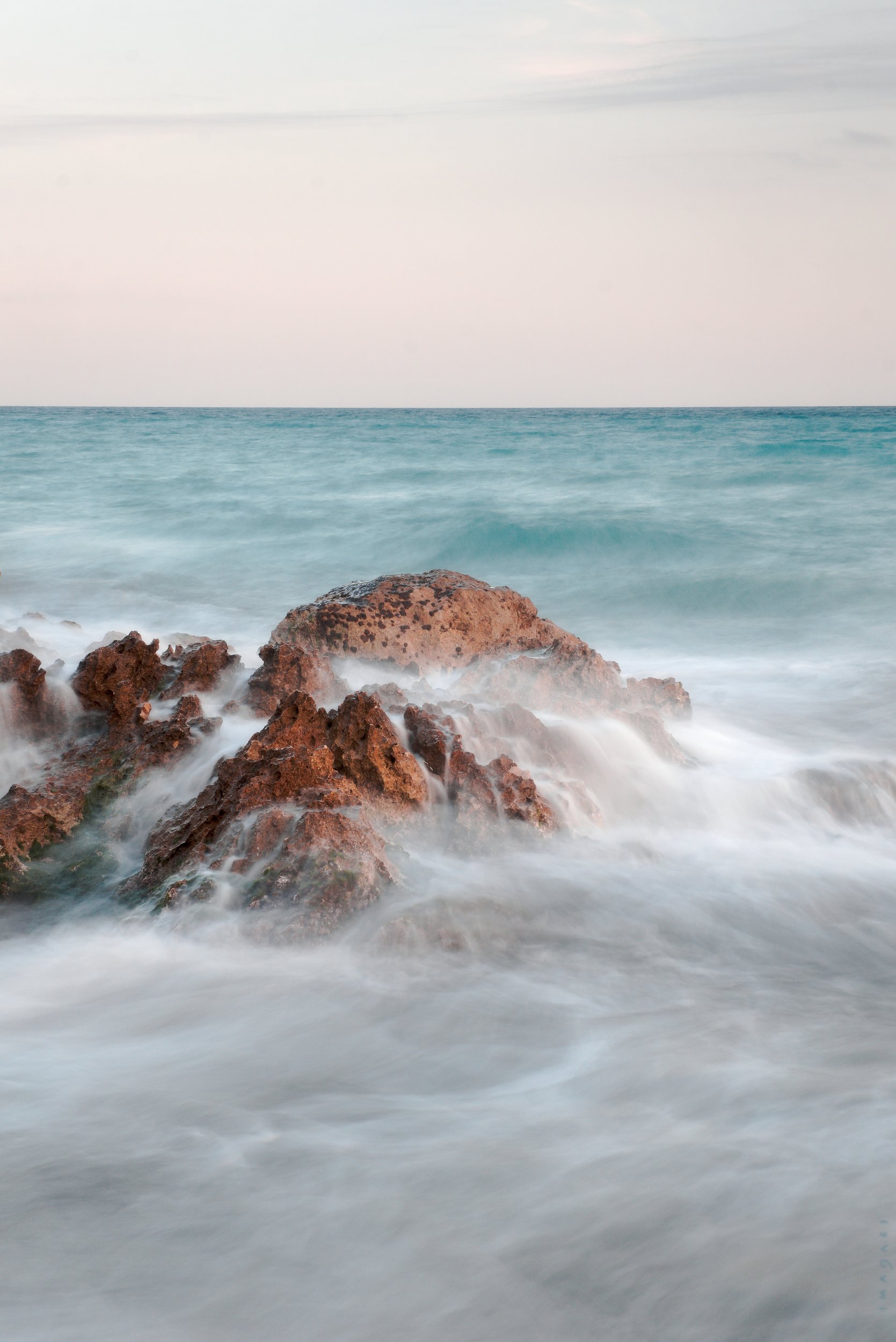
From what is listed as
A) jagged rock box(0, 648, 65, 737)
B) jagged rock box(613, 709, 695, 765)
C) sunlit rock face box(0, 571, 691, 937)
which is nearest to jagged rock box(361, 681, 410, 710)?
sunlit rock face box(0, 571, 691, 937)

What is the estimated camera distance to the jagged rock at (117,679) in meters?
5.56

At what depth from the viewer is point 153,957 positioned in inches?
154

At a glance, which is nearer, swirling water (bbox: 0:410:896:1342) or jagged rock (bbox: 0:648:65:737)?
swirling water (bbox: 0:410:896:1342)

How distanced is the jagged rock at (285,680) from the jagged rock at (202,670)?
0.67ft

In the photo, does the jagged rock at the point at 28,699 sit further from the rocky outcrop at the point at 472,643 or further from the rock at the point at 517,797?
the rock at the point at 517,797

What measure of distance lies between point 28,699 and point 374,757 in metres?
2.19

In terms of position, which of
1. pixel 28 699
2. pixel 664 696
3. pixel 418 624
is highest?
pixel 418 624

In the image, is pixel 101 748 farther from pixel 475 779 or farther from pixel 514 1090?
pixel 514 1090

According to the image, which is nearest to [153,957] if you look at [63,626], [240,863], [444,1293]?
[240,863]

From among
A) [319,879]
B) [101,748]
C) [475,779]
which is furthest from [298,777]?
[101,748]

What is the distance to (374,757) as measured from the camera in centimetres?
457

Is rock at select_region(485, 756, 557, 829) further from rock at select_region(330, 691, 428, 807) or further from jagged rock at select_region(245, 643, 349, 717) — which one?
jagged rock at select_region(245, 643, 349, 717)

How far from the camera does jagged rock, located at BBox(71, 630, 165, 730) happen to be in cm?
556

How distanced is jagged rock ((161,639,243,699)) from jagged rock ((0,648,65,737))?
61 centimetres
